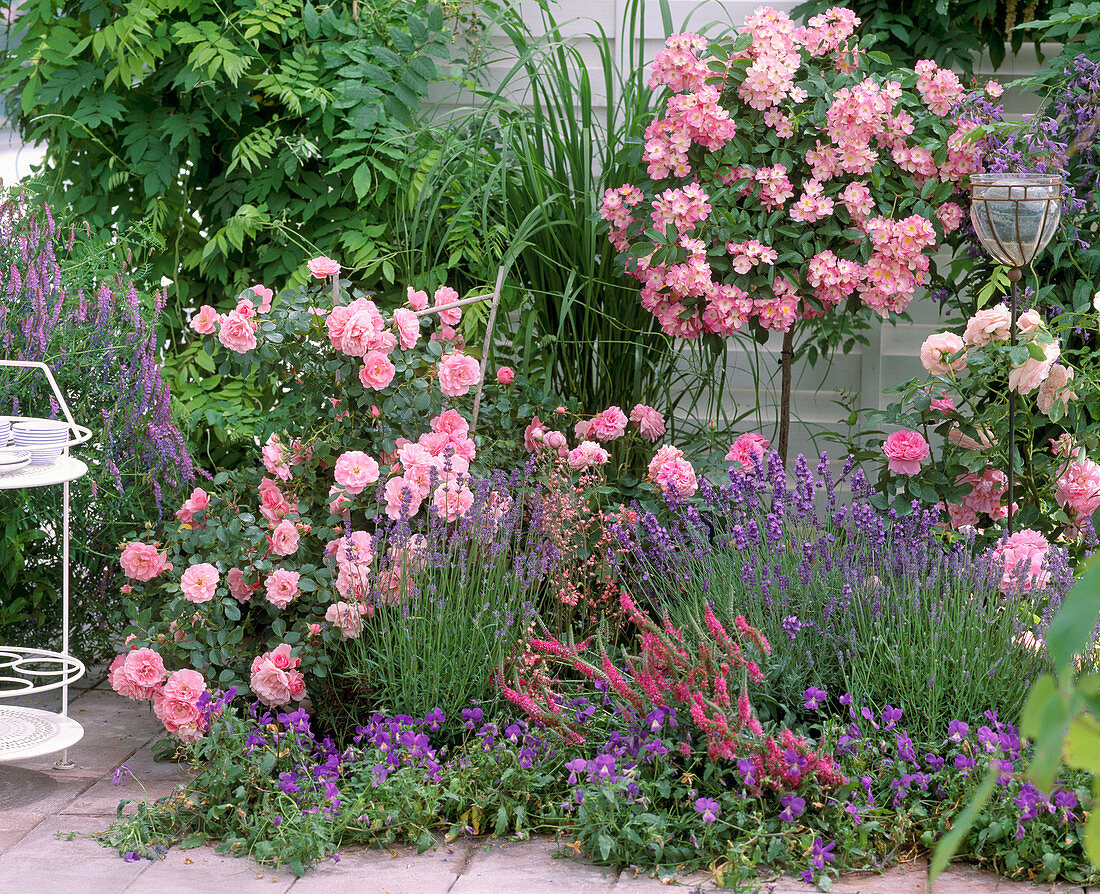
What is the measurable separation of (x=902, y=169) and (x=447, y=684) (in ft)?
6.55

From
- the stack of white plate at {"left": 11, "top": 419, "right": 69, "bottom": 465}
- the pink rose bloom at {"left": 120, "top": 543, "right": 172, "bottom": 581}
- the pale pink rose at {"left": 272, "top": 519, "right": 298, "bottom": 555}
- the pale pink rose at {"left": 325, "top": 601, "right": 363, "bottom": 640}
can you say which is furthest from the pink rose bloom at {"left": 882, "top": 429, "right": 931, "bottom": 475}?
the stack of white plate at {"left": 11, "top": 419, "right": 69, "bottom": 465}

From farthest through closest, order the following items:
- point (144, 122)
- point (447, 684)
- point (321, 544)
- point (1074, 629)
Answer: point (144, 122), point (321, 544), point (447, 684), point (1074, 629)

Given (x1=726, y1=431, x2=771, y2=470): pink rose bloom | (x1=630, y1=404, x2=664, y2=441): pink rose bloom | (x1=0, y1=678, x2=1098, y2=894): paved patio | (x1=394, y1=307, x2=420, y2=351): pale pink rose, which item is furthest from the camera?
(x1=630, y1=404, x2=664, y2=441): pink rose bloom

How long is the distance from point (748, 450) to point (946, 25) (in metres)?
1.53

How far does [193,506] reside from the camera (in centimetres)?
289

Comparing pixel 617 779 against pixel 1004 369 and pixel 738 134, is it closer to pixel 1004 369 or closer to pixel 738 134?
pixel 1004 369

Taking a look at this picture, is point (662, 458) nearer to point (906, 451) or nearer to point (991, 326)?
point (906, 451)

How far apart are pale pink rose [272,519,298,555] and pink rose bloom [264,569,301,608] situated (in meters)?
0.07

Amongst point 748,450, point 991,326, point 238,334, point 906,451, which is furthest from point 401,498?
point 991,326

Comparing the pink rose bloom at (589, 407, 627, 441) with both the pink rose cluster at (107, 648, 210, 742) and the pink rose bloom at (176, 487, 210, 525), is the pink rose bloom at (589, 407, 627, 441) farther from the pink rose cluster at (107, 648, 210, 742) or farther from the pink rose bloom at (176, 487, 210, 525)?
the pink rose cluster at (107, 648, 210, 742)

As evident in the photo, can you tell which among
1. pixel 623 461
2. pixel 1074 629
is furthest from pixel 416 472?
pixel 1074 629

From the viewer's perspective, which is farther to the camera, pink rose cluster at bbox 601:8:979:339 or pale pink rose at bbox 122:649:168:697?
pink rose cluster at bbox 601:8:979:339

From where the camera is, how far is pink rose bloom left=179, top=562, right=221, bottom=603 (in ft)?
8.66

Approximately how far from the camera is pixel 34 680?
312cm
